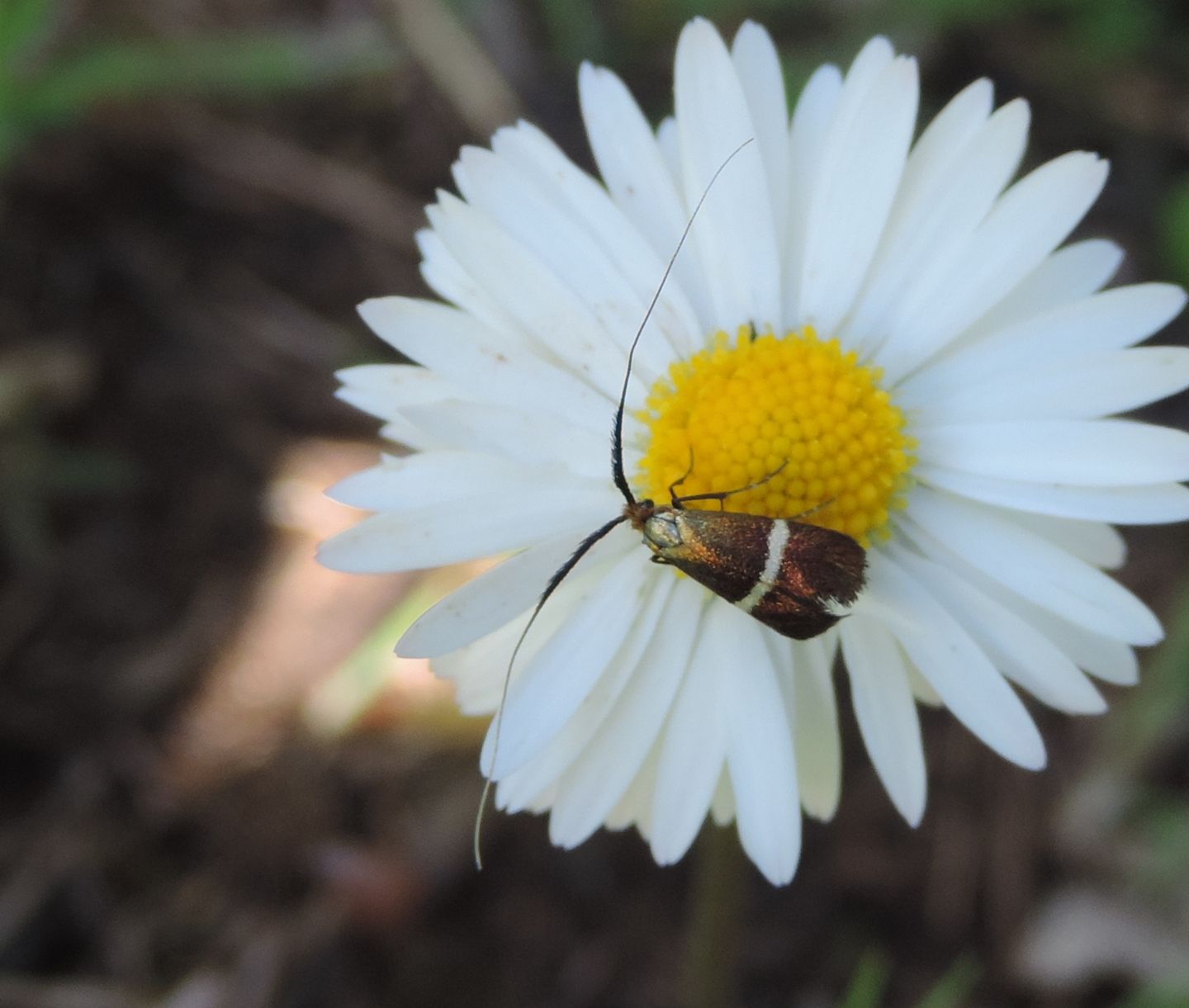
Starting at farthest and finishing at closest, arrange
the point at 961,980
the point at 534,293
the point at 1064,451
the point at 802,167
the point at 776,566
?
the point at 961,980
the point at 802,167
the point at 534,293
the point at 1064,451
the point at 776,566

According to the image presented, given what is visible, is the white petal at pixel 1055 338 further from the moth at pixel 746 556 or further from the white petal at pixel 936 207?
the moth at pixel 746 556

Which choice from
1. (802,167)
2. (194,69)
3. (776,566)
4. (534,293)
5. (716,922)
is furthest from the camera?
(194,69)

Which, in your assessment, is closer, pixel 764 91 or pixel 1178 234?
pixel 764 91

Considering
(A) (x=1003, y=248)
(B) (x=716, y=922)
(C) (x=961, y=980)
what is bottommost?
(C) (x=961, y=980)

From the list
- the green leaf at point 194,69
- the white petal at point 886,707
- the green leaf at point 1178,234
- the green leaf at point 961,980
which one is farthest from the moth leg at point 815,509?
the green leaf at point 194,69

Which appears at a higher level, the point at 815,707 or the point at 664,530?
the point at 664,530

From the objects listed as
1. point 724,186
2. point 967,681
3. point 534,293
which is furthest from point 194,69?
point 967,681

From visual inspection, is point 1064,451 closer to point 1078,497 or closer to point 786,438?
point 1078,497
